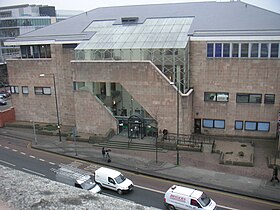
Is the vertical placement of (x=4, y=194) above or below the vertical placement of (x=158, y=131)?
above

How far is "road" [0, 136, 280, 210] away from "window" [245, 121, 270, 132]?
14.2 metres

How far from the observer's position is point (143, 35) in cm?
4056

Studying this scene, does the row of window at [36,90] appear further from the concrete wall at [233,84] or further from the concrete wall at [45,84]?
the concrete wall at [233,84]

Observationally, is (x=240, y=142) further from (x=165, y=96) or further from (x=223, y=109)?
(x=165, y=96)

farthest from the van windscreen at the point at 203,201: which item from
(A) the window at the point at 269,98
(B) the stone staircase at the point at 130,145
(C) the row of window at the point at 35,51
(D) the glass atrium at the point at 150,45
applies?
(C) the row of window at the point at 35,51

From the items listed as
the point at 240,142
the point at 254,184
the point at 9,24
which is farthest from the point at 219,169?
the point at 9,24

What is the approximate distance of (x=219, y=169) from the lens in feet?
97.3

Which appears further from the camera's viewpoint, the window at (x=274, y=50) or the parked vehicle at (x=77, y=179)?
the window at (x=274, y=50)

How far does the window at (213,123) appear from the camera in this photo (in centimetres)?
3856

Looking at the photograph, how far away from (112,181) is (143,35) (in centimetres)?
2102

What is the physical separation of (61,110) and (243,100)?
24.1 m

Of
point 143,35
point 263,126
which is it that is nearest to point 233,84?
point 263,126

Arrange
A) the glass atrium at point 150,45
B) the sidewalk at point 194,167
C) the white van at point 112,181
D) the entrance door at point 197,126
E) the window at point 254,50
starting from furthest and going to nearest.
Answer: the entrance door at point 197,126
the glass atrium at point 150,45
the window at point 254,50
the sidewalk at point 194,167
the white van at point 112,181

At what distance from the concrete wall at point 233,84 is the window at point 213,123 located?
0.43m
